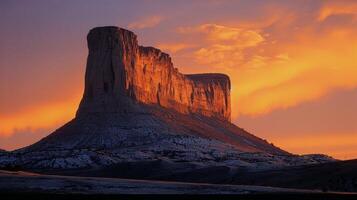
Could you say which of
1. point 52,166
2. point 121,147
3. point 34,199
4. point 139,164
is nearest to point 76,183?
point 34,199

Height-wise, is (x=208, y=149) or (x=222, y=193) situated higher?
(x=208, y=149)

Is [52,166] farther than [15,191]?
Yes

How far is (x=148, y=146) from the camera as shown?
192 meters

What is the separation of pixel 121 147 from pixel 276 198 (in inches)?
4704

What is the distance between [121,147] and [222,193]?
113 m

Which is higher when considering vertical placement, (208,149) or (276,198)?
(208,149)

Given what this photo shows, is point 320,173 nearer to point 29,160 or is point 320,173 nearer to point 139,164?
point 139,164

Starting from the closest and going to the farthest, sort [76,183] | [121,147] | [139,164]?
[76,183], [139,164], [121,147]

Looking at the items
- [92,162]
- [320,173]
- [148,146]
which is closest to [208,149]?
[148,146]

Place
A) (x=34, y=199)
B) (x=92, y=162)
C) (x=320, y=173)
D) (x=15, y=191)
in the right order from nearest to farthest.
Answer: (x=34, y=199)
(x=15, y=191)
(x=320, y=173)
(x=92, y=162)

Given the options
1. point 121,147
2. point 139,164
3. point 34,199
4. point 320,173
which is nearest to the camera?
point 34,199

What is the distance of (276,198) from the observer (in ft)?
244

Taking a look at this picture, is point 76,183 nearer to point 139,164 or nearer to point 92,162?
point 139,164

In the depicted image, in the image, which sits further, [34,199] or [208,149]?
[208,149]
